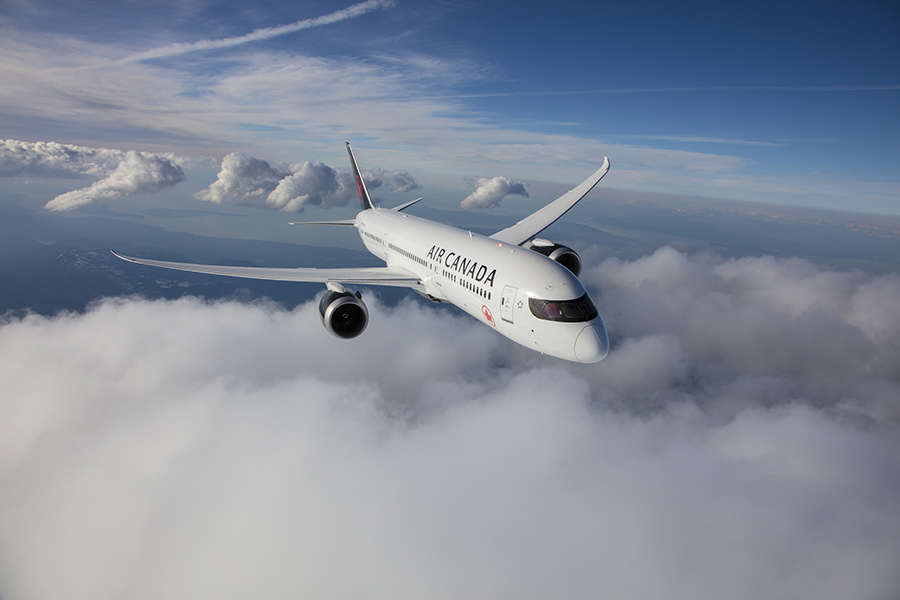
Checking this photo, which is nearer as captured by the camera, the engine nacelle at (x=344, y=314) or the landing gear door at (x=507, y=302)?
the landing gear door at (x=507, y=302)

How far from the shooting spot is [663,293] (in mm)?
194250

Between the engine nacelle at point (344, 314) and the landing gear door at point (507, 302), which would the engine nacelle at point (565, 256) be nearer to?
the landing gear door at point (507, 302)

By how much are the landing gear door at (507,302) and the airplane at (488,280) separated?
5cm

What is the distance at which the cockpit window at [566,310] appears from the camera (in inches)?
677

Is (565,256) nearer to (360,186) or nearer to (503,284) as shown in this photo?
(503,284)

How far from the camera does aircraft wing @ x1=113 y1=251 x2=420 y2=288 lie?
896 inches

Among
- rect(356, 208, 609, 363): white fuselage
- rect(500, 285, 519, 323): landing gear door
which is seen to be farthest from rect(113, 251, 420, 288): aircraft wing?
rect(500, 285, 519, 323): landing gear door

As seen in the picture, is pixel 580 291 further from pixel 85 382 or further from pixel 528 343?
pixel 85 382

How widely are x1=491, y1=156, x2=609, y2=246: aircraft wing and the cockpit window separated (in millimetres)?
15178

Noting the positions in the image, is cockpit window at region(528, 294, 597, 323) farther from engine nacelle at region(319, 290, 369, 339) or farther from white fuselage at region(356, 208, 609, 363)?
engine nacelle at region(319, 290, 369, 339)

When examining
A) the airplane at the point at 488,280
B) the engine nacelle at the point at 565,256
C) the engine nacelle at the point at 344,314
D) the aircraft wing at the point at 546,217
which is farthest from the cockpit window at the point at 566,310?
the aircraft wing at the point at 546,217

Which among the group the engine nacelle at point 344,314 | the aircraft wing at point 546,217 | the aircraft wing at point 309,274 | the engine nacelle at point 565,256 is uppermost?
the aircraft wing at point 546,217

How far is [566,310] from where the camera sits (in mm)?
17250

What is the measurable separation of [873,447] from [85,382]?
22102 cm
